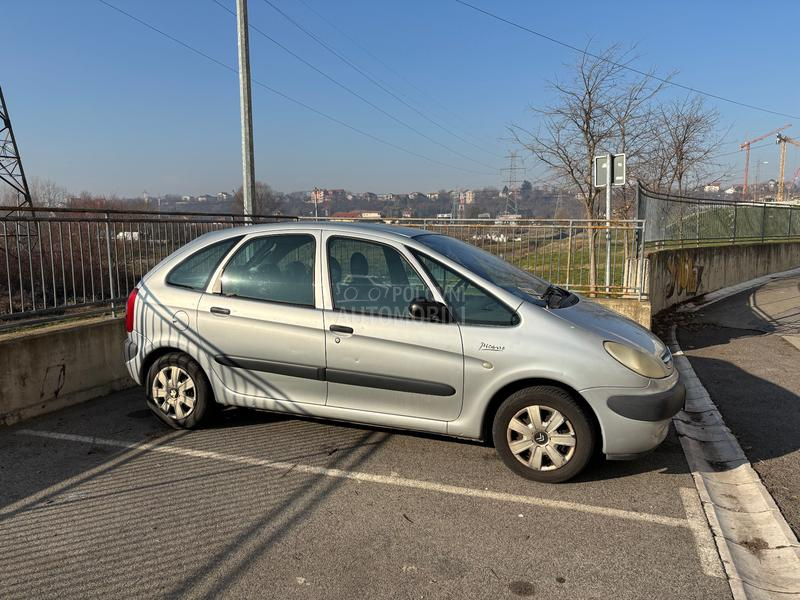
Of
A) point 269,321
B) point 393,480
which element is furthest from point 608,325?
point 269,321

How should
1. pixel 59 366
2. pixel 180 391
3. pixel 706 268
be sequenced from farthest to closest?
1. pixel 706 268
2. pixel 59 366
3. pixel 180 391

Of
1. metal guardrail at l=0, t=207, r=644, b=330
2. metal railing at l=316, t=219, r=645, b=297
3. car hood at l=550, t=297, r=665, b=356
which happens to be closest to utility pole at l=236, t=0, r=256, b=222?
metal guardrail at l=0, t=207, r=644, b=330

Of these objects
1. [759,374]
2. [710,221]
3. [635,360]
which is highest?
[710,221]

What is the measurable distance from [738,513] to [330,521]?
2508 mm

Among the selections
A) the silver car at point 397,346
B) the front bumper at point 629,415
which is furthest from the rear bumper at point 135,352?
the front bumper at point 629,415

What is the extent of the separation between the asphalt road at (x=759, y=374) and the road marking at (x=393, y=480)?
0.84 m

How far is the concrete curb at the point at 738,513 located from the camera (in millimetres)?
2908

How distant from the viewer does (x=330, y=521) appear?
11.2ft

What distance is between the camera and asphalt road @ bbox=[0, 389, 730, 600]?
2.85 m

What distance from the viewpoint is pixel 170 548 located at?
3.13m

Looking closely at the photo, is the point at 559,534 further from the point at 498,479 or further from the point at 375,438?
the point at 375,438

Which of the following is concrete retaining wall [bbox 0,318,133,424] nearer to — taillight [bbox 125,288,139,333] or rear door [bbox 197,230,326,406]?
taillight [bbox 125,288,139,333]

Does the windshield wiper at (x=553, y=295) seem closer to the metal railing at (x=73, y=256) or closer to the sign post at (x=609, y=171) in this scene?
the metal railing at (x=73, y=256)

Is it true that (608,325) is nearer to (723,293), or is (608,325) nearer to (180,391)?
(180,391)
